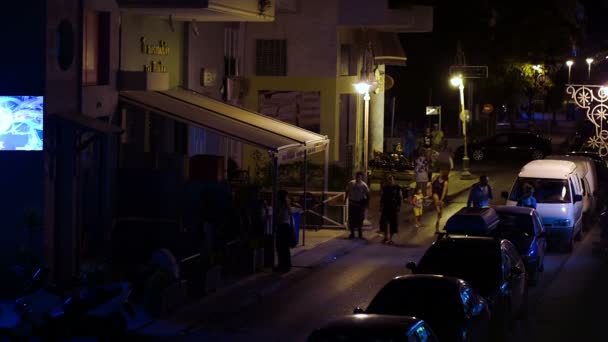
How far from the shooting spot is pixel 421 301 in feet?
43.8

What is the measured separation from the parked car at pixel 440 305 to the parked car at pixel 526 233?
22.2 feet

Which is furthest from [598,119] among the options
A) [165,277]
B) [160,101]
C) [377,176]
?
[165,277]

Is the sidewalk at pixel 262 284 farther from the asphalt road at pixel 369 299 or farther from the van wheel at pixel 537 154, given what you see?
the van wheel at pixel 537 154

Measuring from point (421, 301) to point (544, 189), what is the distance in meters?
13.6

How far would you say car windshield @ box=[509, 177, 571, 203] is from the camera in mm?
25797

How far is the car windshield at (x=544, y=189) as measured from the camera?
84.6ft

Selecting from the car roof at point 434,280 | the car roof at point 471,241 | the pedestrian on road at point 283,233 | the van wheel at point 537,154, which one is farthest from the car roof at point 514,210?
the van wheel at point 537,154

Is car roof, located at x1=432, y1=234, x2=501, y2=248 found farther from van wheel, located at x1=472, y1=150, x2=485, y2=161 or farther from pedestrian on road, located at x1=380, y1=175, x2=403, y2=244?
van wheel, located at x1=472, y1=150, x2=485, y2=161

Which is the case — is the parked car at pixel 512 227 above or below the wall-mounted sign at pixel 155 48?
below

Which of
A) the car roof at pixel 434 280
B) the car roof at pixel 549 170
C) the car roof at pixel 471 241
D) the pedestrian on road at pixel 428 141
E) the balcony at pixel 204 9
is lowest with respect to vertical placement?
the car roof at pixel 434 280

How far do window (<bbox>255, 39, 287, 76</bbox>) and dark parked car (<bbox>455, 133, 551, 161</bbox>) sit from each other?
616 inches

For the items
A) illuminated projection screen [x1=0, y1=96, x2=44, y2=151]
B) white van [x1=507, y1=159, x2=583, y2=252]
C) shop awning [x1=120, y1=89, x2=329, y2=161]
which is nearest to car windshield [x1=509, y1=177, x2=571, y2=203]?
white van [x1=507, y1=159, x2=583, y2=252]

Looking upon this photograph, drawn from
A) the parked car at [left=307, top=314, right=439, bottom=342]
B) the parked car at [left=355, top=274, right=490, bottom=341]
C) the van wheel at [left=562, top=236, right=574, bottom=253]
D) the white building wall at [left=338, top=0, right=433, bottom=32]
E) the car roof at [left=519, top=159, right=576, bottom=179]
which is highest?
the white building wall at [left=338, top=0, right=433, bottom=32]

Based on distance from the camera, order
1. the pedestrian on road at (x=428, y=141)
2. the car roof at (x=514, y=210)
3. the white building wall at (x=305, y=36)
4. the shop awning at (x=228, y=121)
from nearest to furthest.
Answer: the car roof at (x=514, y=210), the shop awning at (x=228, y=121), the white building wall at (x=305, y=36), the pedestrian on road at (x=428, y=141)
